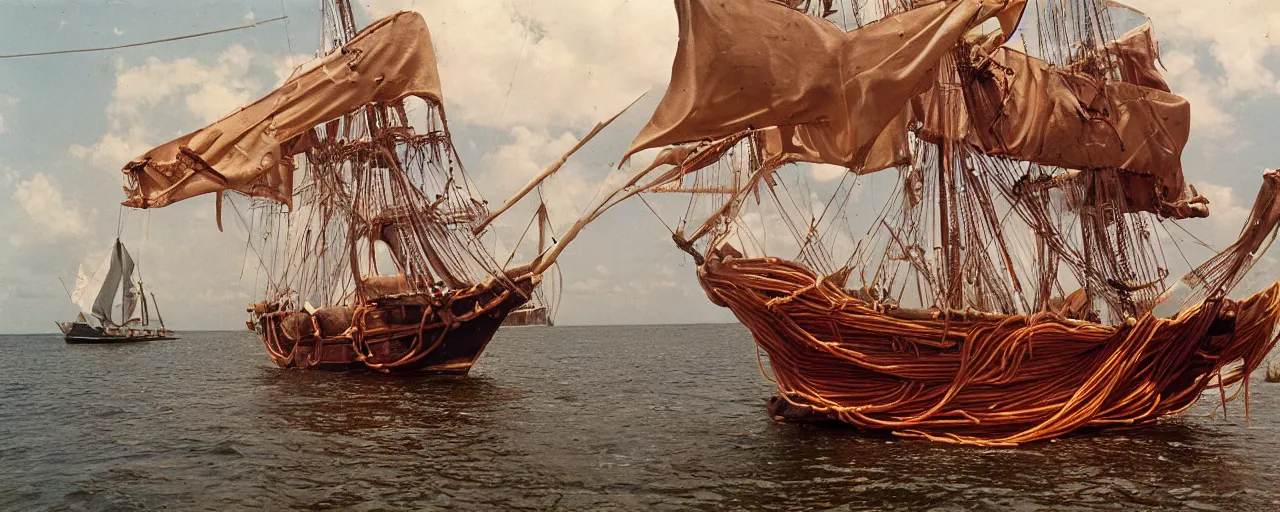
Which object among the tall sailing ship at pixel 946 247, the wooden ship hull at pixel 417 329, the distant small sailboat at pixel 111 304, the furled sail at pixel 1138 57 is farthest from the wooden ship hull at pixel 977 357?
the distant small sailboat at pixel 111 304

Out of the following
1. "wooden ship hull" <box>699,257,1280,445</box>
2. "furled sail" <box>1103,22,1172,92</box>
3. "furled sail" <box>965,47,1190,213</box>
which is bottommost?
"wooden ship hull" <box>699,257,1280,445</box>

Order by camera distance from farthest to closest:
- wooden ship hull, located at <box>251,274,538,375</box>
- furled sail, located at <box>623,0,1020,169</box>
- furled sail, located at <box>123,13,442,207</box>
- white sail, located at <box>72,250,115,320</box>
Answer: white sail, located at <box>72,250,115,320</box> → wooden ship hull, located at <box>251,274,538,375</box> → furled sail, located at <box>123,13,442,207</box> → furled sail, located at <box>623,0,1020,169</box>

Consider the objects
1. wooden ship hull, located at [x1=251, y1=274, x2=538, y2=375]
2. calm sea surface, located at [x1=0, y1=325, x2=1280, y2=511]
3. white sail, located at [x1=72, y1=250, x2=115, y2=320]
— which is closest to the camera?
calm sea surface, located at [x1=0, y1=325, x2=1280, y2=511]

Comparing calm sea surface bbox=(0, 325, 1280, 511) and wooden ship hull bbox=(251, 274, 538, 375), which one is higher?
wooden ship hull bbox=(251, 274, 538, 375)

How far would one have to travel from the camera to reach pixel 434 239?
1065 inches

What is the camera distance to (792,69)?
1459 centimetres

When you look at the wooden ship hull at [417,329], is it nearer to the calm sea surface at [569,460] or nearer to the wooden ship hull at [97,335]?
the calm sea surface at [569,460]

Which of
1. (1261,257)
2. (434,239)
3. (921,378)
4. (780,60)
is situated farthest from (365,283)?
(1261,257)

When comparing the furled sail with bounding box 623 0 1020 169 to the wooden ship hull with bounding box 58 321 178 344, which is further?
the wooden ship hull with bounding box 58 321 178 344

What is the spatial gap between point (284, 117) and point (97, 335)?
5957 centimetres

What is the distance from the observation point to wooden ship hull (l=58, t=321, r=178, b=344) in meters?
69.9

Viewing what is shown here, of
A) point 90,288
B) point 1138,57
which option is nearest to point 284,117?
point 1138,57

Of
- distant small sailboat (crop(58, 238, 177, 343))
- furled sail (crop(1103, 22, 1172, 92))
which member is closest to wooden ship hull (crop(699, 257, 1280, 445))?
furled sail (crop(1103, 22, 1172, 92))

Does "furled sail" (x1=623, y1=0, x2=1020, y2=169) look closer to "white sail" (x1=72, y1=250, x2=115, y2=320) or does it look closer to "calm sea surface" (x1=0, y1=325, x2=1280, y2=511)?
"calm sea surface" (x1=0, y1=325, x2=1280, y2=511)
